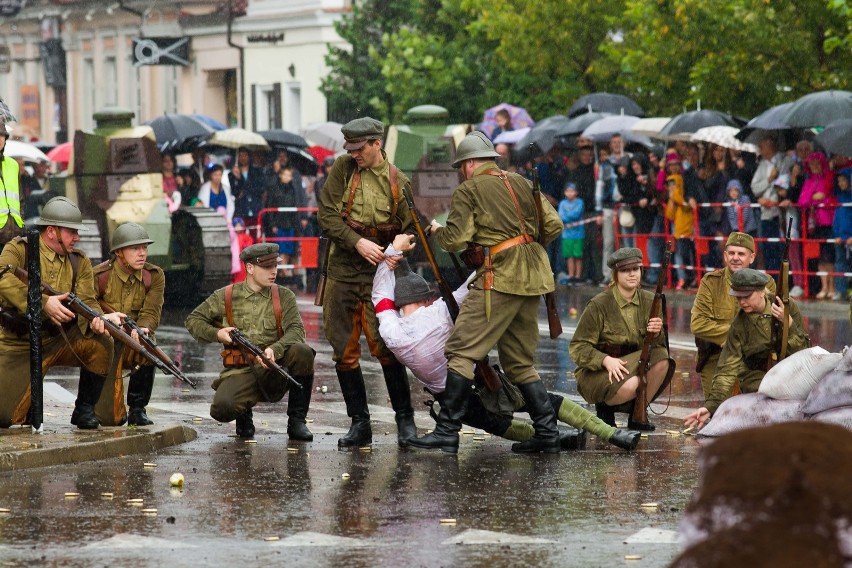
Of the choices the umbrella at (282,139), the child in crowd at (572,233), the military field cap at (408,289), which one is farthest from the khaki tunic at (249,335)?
the umbrella at (282,139)

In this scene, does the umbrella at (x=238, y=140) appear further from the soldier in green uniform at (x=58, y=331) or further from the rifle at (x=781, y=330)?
the rifle at (x=781, y=330)

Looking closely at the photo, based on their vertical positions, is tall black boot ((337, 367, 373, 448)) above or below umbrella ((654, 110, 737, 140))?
below

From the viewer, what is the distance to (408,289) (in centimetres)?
1046

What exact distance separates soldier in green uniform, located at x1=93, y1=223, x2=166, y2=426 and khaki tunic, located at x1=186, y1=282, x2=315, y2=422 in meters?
0.47

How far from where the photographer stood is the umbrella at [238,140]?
30.1 m

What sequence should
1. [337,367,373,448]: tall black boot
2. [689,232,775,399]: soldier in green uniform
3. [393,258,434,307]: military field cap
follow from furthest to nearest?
[689,232,775,399]: soldier in green uniform < [337,367,373,448]: tall black boot < [393,258,434,307]: military field cap

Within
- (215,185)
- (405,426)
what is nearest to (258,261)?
(405,426)

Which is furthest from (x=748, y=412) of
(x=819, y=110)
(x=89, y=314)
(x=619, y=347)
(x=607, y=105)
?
(x=607, y=105)

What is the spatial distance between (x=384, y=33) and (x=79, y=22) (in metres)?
24.1

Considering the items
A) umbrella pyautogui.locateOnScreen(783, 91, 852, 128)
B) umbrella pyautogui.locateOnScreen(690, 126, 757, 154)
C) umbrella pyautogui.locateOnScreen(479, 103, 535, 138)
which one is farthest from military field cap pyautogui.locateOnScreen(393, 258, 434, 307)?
umbrella pyautogui.locateOnScreen(479, 103, 535, 138)

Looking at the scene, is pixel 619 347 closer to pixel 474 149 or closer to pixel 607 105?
pixel 474 149

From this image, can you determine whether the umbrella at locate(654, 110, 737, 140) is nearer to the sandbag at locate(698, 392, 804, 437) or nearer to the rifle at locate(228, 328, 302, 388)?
the sandbag at locate(698, 392, 804, 437)

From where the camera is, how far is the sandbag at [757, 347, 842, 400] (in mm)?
10250

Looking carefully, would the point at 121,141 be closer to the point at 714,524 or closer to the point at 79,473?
the point at 79,473
